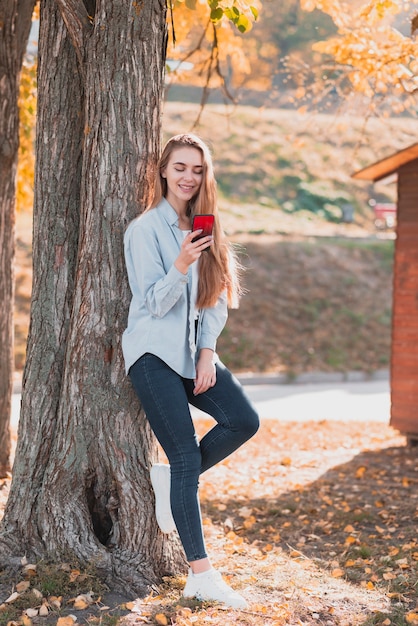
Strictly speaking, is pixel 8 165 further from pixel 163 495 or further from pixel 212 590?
pixel 212 590

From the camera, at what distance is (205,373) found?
402 centimetres

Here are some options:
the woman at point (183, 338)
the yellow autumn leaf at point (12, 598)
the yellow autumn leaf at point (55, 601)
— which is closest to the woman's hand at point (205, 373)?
the woman at point (183, 338)

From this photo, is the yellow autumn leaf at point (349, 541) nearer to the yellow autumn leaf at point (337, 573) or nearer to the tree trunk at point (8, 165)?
the yellow autumn leaf at point (337, 573)

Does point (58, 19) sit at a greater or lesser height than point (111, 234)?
greater

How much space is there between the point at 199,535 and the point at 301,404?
10.4m

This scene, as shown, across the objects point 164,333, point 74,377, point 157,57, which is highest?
point 157,57

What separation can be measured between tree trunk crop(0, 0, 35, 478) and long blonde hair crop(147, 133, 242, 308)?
2694 mm

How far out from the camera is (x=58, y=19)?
4512 mm

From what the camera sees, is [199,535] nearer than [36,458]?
Yes

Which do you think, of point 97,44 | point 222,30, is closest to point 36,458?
point 97,44

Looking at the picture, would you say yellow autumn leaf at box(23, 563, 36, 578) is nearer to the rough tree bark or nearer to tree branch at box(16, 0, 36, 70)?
the rough tree bark

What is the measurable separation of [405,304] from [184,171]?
20.9 ft

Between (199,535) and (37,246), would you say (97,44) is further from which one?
(199,535)

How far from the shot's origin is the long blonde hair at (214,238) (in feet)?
13.5
